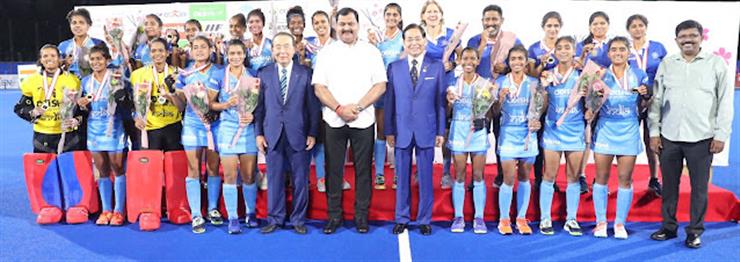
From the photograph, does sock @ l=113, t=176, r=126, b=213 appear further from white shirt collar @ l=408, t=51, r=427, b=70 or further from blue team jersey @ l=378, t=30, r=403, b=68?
white shirt collar @ l=408, t=51, r=427, b=70

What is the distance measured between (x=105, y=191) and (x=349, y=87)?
2176 mm

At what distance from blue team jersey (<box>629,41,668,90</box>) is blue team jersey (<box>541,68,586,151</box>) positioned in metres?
0.72

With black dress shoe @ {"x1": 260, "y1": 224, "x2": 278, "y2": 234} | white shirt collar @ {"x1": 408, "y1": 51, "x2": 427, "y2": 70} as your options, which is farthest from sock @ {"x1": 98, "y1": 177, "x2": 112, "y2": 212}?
white shirt collar @ {"x1": 408, "y1": 51, "x2": 427, "y2": 70}

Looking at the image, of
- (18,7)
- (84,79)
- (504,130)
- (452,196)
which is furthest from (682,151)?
(18,7)

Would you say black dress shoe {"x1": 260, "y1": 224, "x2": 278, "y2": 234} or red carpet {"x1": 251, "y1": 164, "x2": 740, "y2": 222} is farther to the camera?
red carpet {"x1": 251, "y1": 164, "x2": 740, "y2": 222}

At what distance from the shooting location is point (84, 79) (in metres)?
4.43

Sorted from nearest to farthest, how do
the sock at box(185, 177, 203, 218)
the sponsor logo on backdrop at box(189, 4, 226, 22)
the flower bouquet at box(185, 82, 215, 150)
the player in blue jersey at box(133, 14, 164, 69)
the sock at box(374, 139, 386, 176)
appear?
the flower bouquet at box(185, 82, 215, 150) → the sock at box(185, 177, 203, 218) → the sock at box(374, 139, 386, 176) → the player in blue jersey at box(133, 14, 164, 69) → the sponsor logo on backdrop at box(189, 4, 226, 22)

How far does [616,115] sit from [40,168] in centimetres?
443

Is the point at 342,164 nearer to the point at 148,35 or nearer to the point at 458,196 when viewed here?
the point at 458,196

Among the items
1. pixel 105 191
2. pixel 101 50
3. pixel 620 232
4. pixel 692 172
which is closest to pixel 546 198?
pixel 620 232

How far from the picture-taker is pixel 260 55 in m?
4.72

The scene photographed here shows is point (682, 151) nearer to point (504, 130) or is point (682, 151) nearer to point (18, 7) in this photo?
point (504, 130)

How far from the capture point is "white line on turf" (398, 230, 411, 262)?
3.68 m

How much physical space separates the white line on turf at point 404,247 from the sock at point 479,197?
56 centimetres
